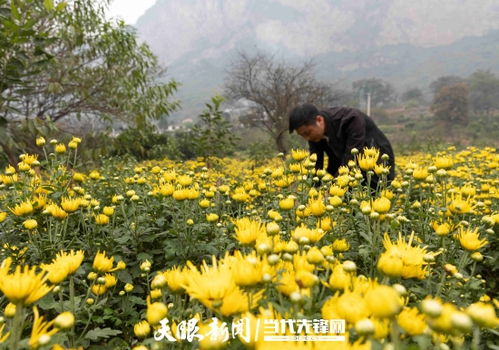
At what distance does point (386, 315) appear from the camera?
708mm

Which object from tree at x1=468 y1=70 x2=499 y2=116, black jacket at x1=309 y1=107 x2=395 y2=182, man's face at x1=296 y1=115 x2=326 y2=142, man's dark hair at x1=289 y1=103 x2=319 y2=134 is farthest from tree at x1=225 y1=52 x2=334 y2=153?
tree at x1=468 y1=70 x2=499 y2=116

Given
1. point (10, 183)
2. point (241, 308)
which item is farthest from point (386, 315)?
point (10, 183)

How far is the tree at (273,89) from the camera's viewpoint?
14586 millimetres

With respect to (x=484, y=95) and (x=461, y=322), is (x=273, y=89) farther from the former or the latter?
(x=484, y=95)

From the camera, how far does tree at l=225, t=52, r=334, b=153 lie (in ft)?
47.9

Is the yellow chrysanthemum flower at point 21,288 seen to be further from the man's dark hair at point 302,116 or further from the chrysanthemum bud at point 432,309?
the man's dark hair at point 302,116

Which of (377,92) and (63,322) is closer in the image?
(63,322)

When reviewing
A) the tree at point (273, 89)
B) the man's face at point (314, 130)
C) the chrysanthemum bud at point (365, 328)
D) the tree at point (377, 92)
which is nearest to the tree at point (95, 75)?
the man's face at point (314, 130)

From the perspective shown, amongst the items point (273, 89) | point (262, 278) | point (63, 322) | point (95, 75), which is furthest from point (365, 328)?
point (273, 89)

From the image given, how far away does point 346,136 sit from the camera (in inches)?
155

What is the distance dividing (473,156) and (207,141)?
5713 millimetres

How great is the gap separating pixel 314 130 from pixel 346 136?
1.44 ft

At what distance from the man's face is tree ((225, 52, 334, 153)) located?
30.9ft

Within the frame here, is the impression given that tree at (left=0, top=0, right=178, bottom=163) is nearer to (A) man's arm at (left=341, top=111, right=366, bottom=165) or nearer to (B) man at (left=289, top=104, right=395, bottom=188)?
(B) man at (left=289, top=104, right=395, bottom=188)
